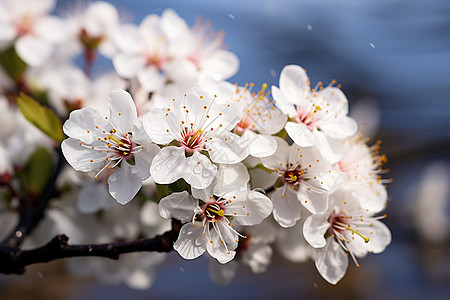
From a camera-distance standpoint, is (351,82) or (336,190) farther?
(351,82)

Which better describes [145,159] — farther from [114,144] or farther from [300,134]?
[300,134]

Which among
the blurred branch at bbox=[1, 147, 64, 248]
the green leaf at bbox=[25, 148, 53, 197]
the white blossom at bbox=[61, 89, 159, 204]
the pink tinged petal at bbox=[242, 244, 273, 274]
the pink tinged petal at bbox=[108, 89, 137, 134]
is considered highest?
the pink tinged petal at bbox=[108, 89, 137, 134]

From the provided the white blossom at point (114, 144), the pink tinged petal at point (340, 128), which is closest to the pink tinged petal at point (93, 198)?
the white blossom at point (114, 144)

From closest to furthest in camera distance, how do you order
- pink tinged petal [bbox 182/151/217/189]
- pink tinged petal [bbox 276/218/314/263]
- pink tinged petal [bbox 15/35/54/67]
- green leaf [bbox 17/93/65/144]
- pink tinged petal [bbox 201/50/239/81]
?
pink tinged petal [bbox 182/151/217/189], green leaf [bbox 17/93/65/144], pink tinged petal [bbox 276/218/314/263], pink tinged petal [bbox 201/50/239/81], pink tinged petal [bbox 15/35/54/67]

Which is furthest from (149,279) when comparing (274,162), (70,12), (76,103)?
(70,12)

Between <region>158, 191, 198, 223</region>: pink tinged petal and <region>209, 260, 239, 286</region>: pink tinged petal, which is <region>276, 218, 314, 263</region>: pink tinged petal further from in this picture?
<region>158, 191, 198, 223</region>: pink tinged petal

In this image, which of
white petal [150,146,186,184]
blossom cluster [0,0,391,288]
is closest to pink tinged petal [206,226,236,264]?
blossom cluster [0,0,391,288]

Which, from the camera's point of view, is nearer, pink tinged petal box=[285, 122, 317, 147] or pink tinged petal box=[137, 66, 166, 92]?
pink tinged petal box=[285, 122, 317, 147]

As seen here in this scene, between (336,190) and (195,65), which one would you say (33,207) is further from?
(336,190)
